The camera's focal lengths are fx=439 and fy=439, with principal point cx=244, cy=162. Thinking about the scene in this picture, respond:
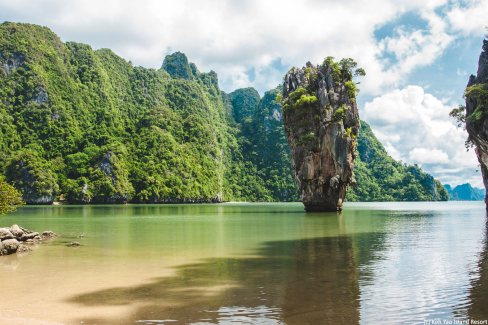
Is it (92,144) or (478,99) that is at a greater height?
(92,144)

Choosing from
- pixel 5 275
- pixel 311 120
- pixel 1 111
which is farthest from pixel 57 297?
pixel 1 111

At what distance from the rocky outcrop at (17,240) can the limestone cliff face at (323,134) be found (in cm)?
4038

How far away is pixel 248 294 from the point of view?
41.7 feet

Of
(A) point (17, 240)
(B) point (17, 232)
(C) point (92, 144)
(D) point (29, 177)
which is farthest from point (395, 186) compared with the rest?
(A) point (17, 240)

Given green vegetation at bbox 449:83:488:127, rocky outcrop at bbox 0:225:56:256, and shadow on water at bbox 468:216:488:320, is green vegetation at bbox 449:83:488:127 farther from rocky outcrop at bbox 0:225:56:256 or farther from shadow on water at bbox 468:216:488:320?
rocky outcrop at bbox 0:225:56:256

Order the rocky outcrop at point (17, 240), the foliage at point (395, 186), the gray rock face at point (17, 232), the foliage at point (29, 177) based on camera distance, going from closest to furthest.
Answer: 1. the rocky outcrop at point (17, 240)
2. the gray rock face at point (17, 232)
3. the foliage at point (29, 177)
4. the foliage at point (395, 186)

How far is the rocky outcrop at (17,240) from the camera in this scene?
2178cm

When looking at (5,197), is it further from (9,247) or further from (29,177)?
(29,177)

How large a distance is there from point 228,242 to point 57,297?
1445 cm

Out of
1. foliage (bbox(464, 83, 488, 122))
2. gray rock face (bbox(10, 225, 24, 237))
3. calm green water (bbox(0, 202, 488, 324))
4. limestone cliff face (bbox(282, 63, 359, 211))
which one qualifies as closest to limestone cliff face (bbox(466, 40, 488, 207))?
foliage (bbox(464, 83, 488, 122))

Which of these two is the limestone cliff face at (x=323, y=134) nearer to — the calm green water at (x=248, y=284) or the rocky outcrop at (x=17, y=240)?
the calm green water at (x=248, y=284)

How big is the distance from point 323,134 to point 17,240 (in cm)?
4493

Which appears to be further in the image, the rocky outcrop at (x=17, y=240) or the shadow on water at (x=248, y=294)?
the rocky outcrop at (x=17, y=240)

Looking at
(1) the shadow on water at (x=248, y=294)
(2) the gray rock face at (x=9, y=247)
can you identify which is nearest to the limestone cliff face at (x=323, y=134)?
(1) the shadow on water at (x=248, y=294)
